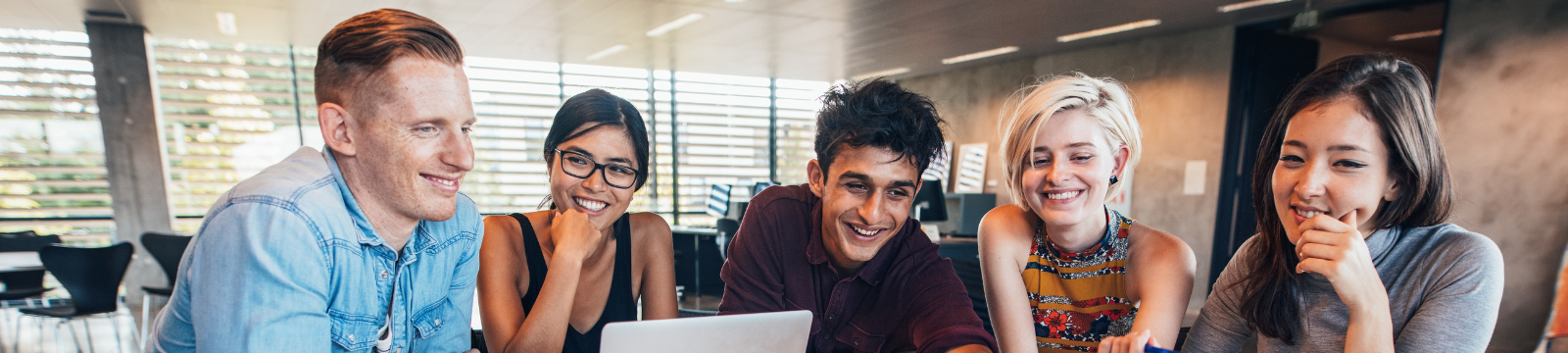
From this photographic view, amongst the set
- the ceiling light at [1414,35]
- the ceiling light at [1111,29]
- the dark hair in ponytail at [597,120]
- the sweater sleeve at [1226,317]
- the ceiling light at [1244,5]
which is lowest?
the sweater sleeve at [1226,317]

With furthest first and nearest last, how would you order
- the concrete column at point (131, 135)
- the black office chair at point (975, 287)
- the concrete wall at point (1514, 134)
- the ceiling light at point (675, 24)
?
the concrete column at point (131, 135) → the ceiling light at point (675, 24) → the concrete wall at point (1514, 134) → the black office chair at point (975, 287)

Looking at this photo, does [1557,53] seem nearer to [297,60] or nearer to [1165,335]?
[1165,335]

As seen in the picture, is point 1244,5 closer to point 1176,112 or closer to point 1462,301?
point 1176,112

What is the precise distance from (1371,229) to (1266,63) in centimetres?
604

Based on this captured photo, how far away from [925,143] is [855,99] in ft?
0.66

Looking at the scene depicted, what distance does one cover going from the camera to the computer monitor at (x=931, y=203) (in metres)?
5.56

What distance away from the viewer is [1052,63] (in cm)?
789

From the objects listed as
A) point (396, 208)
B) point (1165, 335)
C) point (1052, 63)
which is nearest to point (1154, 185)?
point (1052, 63)

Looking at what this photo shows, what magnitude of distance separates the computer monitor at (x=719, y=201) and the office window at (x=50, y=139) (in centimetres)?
614

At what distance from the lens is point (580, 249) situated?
1.70 m

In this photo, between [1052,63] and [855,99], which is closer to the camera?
[855,99]

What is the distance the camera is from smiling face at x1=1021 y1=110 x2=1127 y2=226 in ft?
5.26

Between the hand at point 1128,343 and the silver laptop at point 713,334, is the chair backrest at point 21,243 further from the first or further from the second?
the hand at point 1128,343

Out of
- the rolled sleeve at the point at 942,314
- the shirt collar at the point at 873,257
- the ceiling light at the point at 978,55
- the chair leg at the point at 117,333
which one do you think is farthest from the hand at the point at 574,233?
the ceiling light at the point at 978,55
